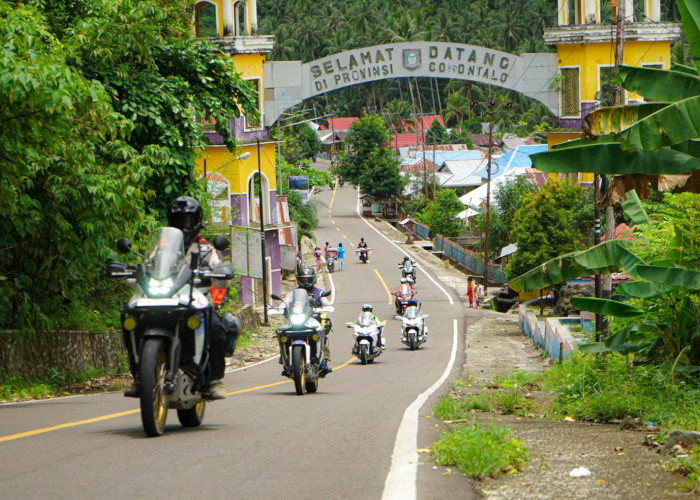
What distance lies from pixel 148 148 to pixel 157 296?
33.8ft

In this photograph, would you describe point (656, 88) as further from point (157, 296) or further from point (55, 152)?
point (55, 152)

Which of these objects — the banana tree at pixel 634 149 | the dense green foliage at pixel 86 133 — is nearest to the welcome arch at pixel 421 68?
the dense green foliage at pixel 86 133

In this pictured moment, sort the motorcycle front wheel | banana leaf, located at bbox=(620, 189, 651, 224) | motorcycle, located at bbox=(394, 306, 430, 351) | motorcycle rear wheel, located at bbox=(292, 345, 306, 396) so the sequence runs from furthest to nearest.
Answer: motorcycle, located at bbox=(394, 306, 430, 351) → motorcycle rear wheel, located at bbox=(292, 345, 306, 396) → banana leaf, located at bbox=(620, 189, 651, 224) → the motorcycle front wheel

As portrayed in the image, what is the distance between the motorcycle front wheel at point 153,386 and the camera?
7.39 metres

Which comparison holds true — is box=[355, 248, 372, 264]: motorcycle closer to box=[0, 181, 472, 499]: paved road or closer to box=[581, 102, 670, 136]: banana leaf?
box=[0, 181, 472, 499]: paved road

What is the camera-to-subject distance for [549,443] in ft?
26.6

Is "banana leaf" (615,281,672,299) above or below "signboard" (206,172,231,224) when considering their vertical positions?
below

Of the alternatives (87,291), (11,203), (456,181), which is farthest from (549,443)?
(456,181)

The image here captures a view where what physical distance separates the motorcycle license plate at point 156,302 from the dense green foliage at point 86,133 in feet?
14.5

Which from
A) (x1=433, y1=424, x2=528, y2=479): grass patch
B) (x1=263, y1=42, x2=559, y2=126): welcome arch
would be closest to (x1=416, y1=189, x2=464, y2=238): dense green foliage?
(x1=263, y1=42, x2=559, y2=126): welcome arch

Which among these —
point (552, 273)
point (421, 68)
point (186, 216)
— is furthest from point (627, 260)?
point (421, 68)

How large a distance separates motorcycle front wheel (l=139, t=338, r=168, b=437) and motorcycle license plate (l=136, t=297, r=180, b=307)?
28 cm

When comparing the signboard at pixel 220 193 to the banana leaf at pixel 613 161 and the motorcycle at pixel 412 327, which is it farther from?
the banana leaf at pixel 613 161

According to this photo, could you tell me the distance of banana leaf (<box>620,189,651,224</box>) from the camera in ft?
44.3
